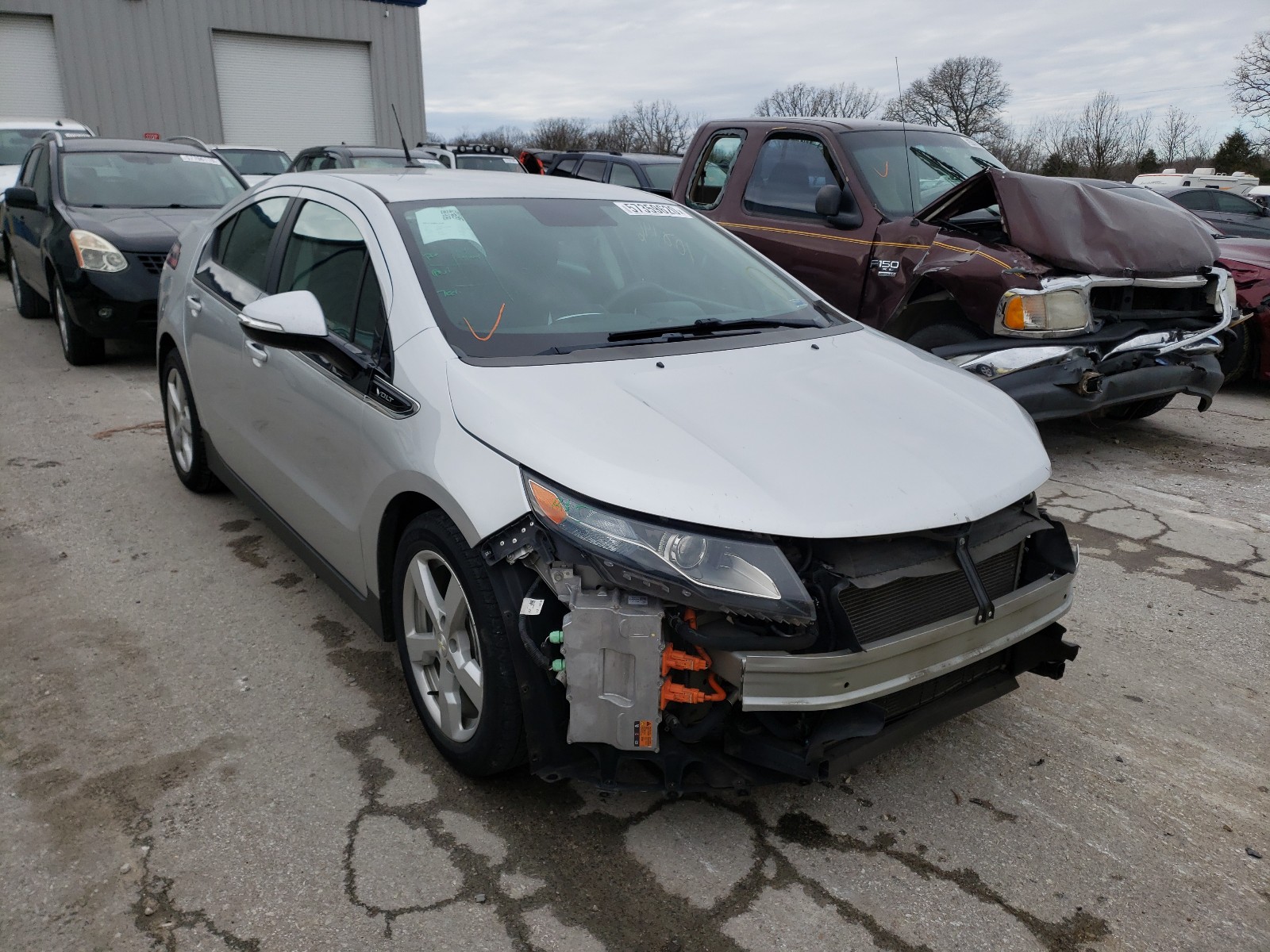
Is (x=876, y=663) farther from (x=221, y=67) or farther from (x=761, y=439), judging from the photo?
(x=221, y=67)

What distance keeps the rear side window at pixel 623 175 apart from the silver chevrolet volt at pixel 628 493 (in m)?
8.09

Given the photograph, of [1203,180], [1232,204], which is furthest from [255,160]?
[1203,180]

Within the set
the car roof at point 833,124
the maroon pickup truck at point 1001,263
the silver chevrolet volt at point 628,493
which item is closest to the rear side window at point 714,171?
the car roof at point 833,124

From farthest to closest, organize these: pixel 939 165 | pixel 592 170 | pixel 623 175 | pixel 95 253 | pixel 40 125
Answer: pixel 40 125 → pixel 592 170 → pixel 623 175 → pixel 95 253 → pixel 939 165

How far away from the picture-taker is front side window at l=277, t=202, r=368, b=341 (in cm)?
320

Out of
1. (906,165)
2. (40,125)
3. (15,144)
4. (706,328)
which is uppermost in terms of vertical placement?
(40,125)

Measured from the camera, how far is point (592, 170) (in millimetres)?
11977

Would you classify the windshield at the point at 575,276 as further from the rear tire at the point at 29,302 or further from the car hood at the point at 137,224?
the rear tire at the point at 29,302

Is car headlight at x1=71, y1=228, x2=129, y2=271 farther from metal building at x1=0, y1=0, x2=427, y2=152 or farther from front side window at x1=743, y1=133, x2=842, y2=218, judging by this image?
metal building at x1=0, y1=0, x2=427, y2=152

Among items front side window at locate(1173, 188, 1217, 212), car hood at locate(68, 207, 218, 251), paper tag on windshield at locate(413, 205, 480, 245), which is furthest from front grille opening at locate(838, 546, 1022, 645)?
front side window at locate(1173, 188, 1217, 212)

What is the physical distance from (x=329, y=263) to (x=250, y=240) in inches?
36.5

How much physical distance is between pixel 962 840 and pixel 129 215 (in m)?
8.10

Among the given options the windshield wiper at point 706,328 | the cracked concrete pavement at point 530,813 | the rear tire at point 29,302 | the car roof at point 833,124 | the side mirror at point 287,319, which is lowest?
the cracked concrete pavement at point 530,813

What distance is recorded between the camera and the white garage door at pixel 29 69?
71.8 ft
